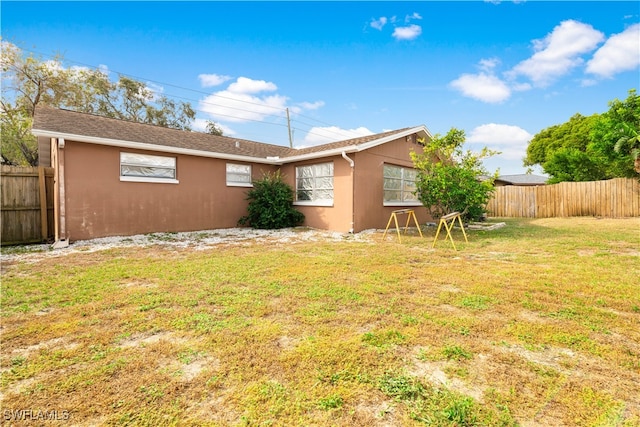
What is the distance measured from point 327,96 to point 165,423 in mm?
20114

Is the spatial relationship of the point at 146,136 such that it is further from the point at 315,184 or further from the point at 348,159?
the point at 348,159

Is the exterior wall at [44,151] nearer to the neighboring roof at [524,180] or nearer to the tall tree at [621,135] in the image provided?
the tall tree at [621,135]

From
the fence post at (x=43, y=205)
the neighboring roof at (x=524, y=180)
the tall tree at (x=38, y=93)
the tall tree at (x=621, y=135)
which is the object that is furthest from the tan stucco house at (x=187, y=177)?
the neighboring roof at (x=524, y=180)

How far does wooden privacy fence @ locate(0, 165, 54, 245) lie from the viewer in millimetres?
7055

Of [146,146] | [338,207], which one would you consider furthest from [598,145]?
[146,146]

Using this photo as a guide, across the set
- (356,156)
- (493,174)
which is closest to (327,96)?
(356,156)

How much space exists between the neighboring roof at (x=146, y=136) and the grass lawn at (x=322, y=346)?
14.2 feet

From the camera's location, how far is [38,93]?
1692 cm

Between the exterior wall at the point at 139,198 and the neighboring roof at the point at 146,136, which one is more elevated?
the neighboring roof at the point at 146,136

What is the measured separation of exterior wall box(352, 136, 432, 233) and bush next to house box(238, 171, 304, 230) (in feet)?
8.23

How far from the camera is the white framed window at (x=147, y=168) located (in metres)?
8.28

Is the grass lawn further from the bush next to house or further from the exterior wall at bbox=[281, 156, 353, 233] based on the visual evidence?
the bush next to house

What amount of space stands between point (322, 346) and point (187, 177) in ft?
28.1

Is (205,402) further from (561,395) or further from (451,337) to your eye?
(561,395)
